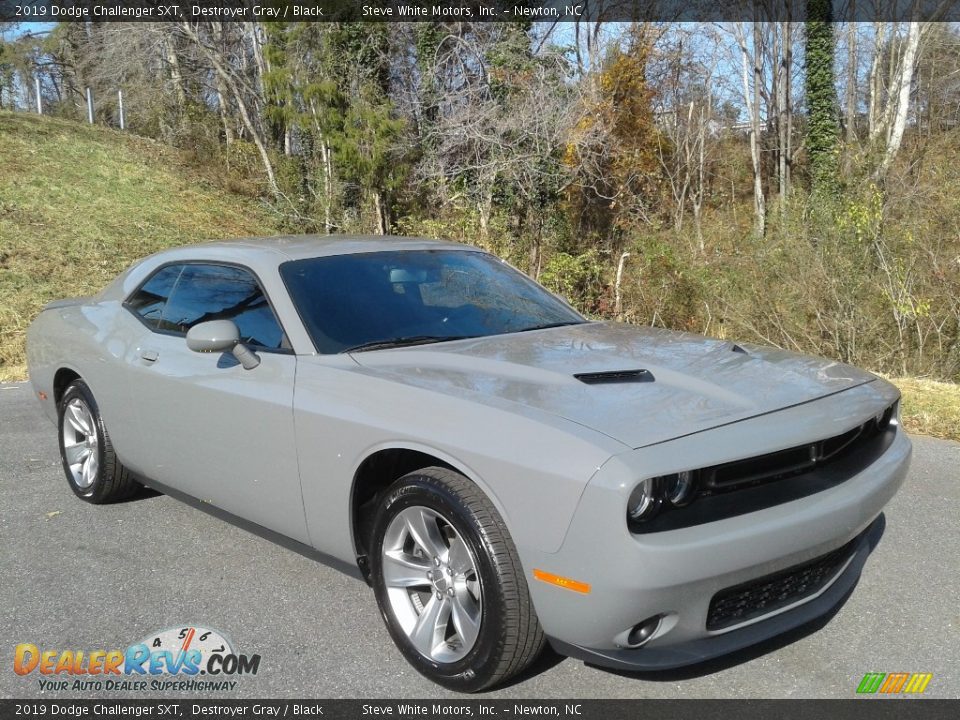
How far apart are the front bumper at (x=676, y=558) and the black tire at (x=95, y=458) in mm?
3051

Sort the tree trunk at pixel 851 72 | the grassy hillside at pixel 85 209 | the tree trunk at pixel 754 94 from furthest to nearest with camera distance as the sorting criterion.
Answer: the tree trunk at pixel 851 72 < the tree trunk at pixel 754 94 < the grassy hillside at pixel 85 209

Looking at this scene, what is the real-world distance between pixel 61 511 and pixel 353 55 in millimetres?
14561

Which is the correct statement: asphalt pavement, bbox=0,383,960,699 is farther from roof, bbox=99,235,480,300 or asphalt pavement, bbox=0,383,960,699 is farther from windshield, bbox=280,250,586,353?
roof, bbox=99,235,480,300

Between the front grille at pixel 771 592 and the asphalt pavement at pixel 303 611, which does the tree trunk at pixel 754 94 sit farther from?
the front grille at pixel 771 592

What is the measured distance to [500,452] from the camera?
8.86ft

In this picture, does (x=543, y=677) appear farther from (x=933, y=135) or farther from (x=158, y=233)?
(x=933, y=135)

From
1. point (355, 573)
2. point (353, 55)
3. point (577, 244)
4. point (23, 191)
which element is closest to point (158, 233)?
point (23, 191)

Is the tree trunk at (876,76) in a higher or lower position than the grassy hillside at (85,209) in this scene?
higher

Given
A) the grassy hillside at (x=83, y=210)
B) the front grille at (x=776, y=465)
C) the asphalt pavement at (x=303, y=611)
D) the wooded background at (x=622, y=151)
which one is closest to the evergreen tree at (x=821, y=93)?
the wooded background at (x=622, y=151)

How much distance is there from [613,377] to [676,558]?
32.5 inches

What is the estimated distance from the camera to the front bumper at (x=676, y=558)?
8.11 feet

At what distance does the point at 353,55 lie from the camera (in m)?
17.7

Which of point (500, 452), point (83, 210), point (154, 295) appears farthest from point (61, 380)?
point (83, 210)

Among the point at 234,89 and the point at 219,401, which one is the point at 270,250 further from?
the point at 234,89
